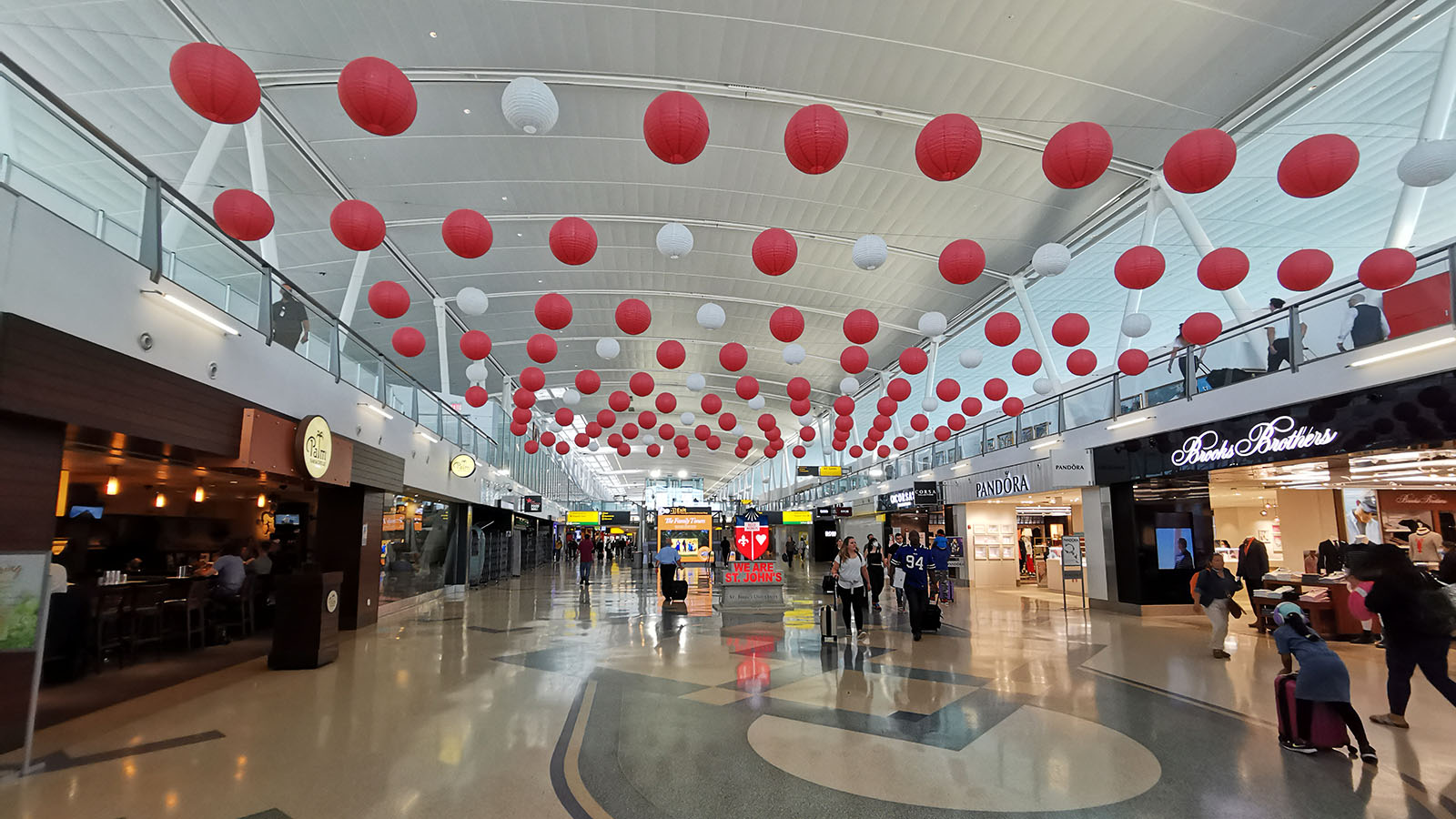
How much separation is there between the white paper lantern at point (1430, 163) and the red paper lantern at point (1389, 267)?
0.68 metres

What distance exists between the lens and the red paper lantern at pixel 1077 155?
5828mm

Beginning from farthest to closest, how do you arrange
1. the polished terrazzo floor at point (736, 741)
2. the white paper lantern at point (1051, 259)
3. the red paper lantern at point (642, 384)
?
the red paper lantern at point (642, 384), the white paper lantern at point (1051, 259), the polished terrazzo floor at point (736, 741)

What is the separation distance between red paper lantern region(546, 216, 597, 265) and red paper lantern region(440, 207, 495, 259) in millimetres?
679

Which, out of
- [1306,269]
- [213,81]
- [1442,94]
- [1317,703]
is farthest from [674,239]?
[1442,94]

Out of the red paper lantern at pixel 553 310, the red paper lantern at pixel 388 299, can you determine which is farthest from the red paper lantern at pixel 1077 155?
the red paper lantern at pixel 388 299

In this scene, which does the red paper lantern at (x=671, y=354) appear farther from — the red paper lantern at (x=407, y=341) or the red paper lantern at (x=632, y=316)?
the red paper lantern at (x=407, y=341)

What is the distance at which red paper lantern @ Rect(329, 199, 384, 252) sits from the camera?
7.09 metres

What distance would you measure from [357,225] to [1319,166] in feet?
29.4

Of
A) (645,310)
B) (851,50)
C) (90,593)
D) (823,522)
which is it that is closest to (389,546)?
(90,593)

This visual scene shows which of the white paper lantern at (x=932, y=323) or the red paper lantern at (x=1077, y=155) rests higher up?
the white paper lantern at (x=932, y=323)

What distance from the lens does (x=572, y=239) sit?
7.39 meters

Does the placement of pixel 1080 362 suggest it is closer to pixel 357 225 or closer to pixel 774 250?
pixel 774 250

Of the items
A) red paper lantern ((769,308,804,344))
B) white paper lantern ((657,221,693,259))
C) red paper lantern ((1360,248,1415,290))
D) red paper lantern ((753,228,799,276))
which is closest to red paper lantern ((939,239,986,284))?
red paper lantern ((753,228,799,276))

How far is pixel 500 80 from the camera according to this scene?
11.2 m
